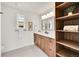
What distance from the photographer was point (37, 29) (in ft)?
20.9

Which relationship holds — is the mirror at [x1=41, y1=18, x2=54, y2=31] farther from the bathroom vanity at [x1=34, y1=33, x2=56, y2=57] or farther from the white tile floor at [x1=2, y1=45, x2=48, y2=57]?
the white tile floor at [x1=2, y1=45, x2=48, y2=57]

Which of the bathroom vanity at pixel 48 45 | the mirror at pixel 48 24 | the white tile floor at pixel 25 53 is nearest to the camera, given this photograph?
Answer: the bathroom vanity at pixel 48 45

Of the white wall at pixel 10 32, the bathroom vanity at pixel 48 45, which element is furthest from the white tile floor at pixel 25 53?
the white wall at pixel 10 32

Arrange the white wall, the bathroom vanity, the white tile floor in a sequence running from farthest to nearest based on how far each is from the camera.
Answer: the white wall → the white tile floor → the bathroom vanity

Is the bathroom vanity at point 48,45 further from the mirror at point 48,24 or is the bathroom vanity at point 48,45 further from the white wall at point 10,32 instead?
the white wall at point 10,32

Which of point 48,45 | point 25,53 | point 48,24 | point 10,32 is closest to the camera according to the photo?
point 48,45

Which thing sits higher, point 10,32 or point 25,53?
point 10,32

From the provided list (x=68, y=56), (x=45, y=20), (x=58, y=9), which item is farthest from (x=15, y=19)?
(x=68, y=56)

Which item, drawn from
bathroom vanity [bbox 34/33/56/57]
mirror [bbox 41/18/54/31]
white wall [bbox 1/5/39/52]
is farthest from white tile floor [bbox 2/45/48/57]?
mirror [bbox 41/18/54/31]

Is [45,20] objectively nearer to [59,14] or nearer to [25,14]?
[25,14]

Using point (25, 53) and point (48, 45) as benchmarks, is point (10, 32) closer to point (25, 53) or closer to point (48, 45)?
point (25, 53)

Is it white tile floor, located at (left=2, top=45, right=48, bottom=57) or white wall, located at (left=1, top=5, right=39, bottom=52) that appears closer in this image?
white tile floor, located at (left=2, top=45, right=48, bottom=57)

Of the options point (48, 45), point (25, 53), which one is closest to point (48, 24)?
point (48, 45)

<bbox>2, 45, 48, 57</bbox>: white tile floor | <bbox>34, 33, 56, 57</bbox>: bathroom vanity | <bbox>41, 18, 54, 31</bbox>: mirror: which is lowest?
<bbox>2, 45, 48, 57</bbox>: white tile floor
